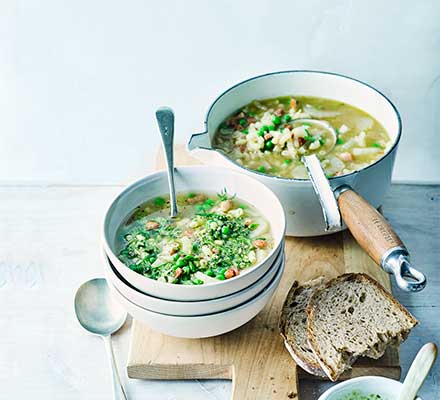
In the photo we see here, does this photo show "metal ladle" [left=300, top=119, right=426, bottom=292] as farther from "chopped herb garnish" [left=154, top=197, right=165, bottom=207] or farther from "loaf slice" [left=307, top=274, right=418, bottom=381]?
"chopped herb garnish" [left=154, top=197, right=165, bottom=207]

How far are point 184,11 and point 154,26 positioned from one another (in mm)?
147

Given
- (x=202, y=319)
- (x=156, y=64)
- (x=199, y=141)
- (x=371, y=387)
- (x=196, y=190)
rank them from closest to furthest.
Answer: (x=371, y=387) < (x=202, y=319) < (x=196, y=190) < (x=199, y=141) < (x=156, y=64)

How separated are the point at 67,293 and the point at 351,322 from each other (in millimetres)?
953

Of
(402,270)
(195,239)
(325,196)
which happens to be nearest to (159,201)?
(195,239)

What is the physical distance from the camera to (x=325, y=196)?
2.41 m

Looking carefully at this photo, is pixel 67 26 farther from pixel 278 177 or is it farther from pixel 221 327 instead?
pixel 221 327

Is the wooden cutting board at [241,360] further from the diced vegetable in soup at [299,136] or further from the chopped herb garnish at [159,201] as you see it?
the diced vegetable in soup at [299,136]

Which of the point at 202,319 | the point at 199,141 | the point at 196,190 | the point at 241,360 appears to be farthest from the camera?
the point at 199,141

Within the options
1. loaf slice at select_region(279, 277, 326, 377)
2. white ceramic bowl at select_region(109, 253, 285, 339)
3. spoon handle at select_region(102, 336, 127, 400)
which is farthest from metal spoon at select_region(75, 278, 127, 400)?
loaf slice at select_region(279, 277, 326, 377)

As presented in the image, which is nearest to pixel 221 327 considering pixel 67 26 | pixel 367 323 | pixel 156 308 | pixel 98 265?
pixel 156 308

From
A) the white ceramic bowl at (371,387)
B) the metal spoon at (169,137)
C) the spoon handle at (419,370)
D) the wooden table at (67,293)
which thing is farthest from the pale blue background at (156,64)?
the spoon handle at (419,370)

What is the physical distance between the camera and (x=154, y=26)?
133 inches

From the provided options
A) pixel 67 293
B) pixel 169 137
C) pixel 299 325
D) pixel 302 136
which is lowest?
pixel 67 293

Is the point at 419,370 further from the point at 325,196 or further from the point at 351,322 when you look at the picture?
the point at 325,196
